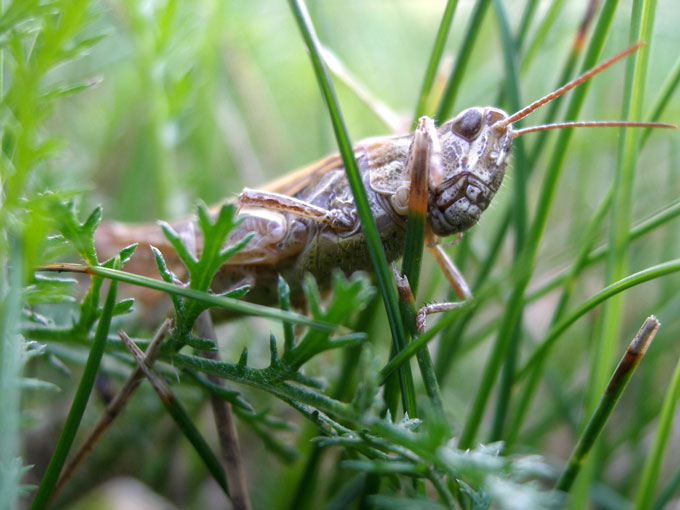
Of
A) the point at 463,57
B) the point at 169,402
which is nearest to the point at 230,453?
the point at 169,402

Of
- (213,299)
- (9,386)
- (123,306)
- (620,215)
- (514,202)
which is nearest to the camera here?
(9,386)

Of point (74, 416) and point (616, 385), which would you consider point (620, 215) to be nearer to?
point (616, 385)

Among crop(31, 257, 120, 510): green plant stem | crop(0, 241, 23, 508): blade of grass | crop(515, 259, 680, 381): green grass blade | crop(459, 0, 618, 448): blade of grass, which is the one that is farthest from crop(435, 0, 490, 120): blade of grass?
crop(0, 241, 23, 508): blade of grass

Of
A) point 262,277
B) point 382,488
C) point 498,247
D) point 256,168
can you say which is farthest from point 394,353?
point 256,168

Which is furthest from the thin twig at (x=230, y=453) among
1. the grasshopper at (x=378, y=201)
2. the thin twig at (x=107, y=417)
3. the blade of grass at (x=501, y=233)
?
the blade of grass at (x=501, y=233)

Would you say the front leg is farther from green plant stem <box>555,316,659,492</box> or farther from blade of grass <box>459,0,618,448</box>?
green plant stem <box>555,316,659,492</box>

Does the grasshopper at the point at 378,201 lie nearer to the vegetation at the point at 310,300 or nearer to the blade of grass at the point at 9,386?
the vegetation at the point at 310,300
